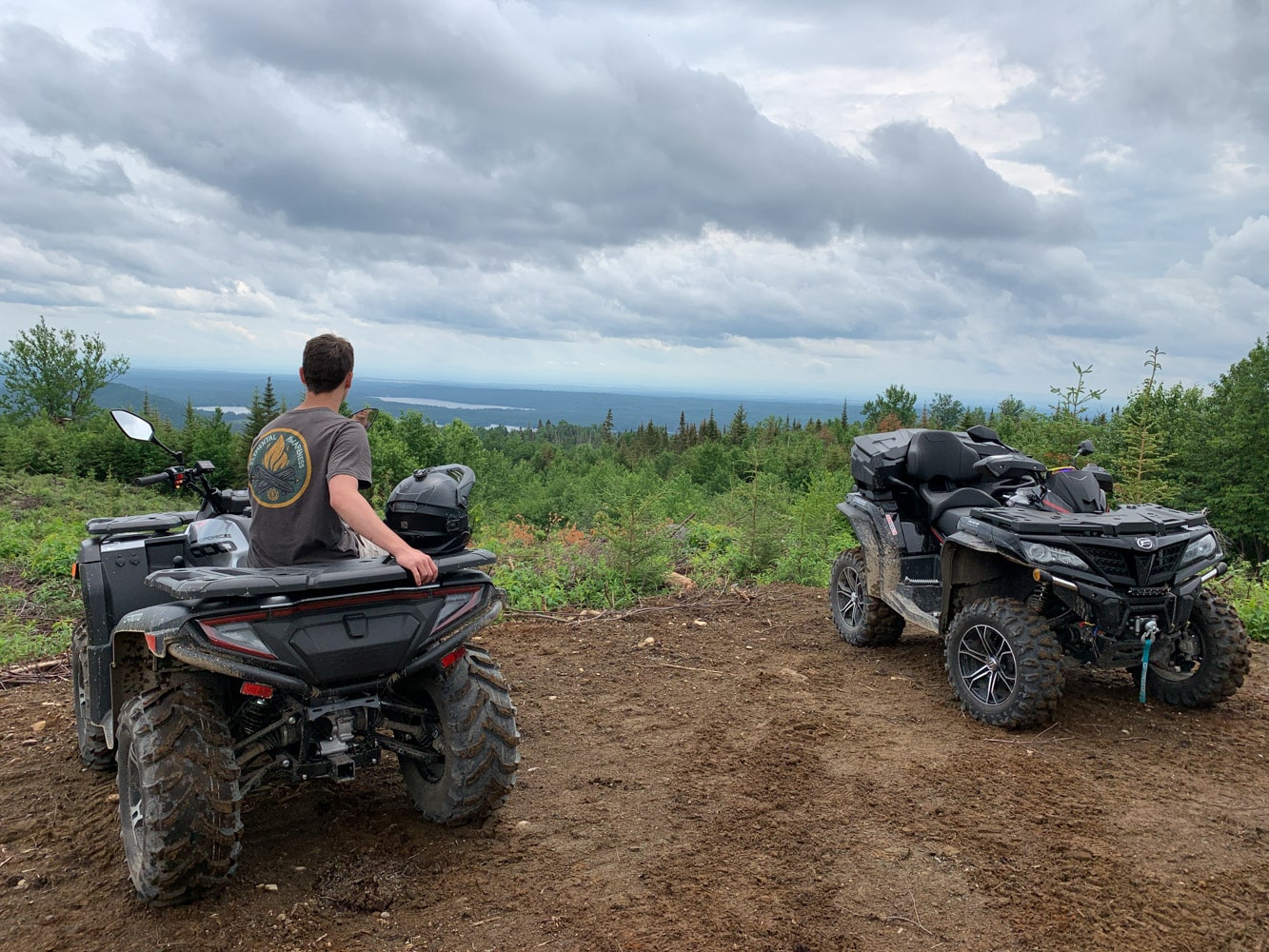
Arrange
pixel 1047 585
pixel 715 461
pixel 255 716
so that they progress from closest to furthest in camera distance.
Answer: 1. pixel 255 716
2. pixel 1047 585
3. pixel 715 461

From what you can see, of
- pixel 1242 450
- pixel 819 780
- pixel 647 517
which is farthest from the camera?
pixel 1242 450

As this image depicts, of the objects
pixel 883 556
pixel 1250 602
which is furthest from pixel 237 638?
pixel 1250 602

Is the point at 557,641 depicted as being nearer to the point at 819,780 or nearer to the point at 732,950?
the point at 819,780

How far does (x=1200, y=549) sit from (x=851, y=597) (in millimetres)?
2606

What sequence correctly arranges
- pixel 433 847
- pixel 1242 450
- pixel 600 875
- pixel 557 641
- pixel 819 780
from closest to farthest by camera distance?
pixel 600 875 → pixel 433 847 → pixel 819 780 → pixel 557 641 → pixel 1242 450

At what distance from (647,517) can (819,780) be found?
5.22 m

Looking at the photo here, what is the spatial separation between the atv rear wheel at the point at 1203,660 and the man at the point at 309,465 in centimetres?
459

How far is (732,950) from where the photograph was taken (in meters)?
2.91

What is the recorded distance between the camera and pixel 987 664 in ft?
17.1

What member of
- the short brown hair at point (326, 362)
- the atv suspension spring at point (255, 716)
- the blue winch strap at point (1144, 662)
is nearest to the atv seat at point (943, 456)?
the blue winch strap at point (1144, 662)

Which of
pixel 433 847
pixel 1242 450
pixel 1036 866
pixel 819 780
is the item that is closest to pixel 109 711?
pixel 433 847

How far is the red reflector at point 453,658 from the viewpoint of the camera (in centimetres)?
356

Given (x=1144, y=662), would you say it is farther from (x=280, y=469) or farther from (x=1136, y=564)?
(x=280, y=469)

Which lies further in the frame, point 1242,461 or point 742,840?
point 1242,461
